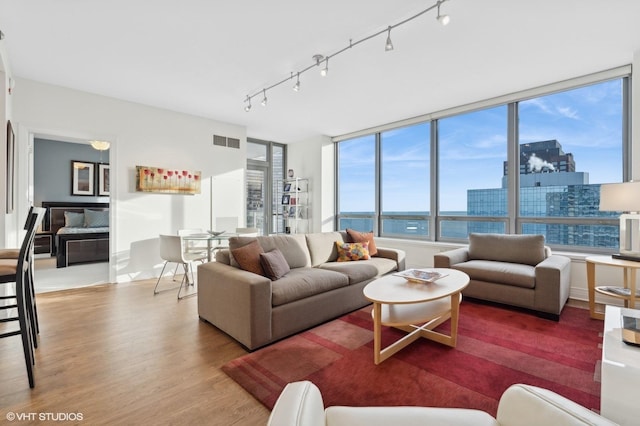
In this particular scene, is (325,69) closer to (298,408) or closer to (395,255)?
(395,255)

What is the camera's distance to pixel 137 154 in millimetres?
4633

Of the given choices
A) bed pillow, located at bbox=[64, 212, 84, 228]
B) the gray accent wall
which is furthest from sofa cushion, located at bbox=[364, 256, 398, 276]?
the gray accent wall

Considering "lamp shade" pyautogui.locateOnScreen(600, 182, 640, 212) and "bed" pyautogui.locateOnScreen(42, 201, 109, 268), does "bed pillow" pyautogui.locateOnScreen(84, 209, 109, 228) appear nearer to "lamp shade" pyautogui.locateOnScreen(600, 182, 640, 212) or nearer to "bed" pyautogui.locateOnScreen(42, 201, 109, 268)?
"bed" pyautogui.locateOnScreen(42, 201, 109, 268)

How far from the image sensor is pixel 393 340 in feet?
8.25

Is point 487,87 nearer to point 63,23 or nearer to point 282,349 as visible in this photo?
point 282,349

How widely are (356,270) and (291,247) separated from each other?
796 mm

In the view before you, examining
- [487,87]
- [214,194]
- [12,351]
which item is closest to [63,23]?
[12,351]

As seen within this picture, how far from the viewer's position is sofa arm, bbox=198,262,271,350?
2.32m

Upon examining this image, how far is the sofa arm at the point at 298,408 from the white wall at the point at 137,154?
4644mm

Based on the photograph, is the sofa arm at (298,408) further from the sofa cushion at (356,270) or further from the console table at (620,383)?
the sofa cushion at (356,270)

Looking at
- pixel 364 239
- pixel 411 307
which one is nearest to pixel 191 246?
pixel 364 239

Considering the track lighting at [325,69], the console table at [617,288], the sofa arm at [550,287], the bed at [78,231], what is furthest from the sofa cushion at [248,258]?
the bed at [78,231]

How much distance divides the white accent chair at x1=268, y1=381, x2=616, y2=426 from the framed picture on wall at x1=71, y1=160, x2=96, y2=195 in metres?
8.56

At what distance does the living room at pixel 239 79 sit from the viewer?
2613 millimetres
